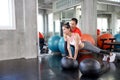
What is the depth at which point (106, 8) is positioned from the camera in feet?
42.2

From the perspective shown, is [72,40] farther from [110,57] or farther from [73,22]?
[110,57]

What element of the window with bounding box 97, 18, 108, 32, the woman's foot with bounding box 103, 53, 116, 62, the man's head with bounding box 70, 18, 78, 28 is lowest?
the woman's foot with bounding box 103, 53, 116, 62

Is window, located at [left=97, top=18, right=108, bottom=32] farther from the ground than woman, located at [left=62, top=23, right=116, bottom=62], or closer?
farther from the ground

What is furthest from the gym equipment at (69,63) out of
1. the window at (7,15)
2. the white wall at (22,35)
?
the window at (7,15)

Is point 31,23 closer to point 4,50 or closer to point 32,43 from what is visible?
point 32,43

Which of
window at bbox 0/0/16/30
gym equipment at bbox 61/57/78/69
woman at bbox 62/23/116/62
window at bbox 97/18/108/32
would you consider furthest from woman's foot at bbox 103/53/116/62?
window at bbox 97/18/108/32

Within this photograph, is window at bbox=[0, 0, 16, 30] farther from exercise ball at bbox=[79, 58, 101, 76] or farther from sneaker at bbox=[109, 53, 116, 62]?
sneaker at bbox=[109, 53, 116, 62]

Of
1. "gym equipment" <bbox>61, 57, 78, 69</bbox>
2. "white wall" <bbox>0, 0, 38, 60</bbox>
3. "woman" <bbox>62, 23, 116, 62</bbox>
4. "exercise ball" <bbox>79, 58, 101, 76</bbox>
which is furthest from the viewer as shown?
"white wall" <bbox>0, 0, 38, 60</bbox>

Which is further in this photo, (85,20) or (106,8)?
(106,8)

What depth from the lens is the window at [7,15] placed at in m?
5.28

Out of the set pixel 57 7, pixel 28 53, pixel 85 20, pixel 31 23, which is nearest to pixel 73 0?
pixel 85 20

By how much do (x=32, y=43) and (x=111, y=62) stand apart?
2.80 metres

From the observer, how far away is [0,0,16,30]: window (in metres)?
5.28

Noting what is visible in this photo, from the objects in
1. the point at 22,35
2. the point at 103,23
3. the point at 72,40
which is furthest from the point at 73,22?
the point at 103,23
